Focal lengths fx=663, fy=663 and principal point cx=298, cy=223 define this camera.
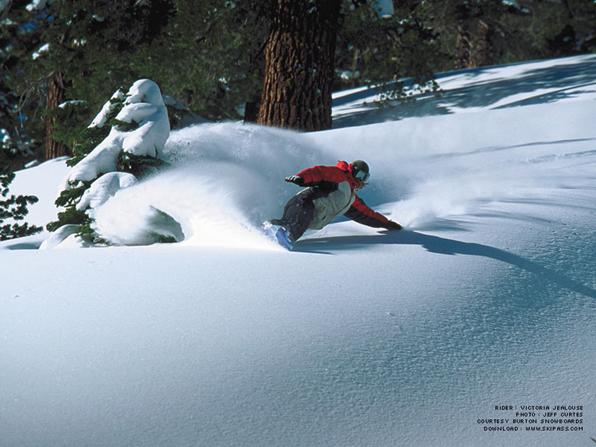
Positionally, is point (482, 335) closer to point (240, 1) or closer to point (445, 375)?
point (445, 375)

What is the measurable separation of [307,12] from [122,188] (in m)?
3.89

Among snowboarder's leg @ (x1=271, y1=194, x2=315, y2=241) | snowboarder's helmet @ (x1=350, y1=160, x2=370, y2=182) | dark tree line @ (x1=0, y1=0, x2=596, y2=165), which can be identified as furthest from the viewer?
dark tree line @ (x1=0, y1=0, x2=596, y2=165)

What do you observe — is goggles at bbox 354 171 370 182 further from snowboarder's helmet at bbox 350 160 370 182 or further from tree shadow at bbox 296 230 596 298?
tree shadow at bbox 296 230 596 298

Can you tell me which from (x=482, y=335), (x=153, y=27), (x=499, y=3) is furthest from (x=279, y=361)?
(x=499, y=3)

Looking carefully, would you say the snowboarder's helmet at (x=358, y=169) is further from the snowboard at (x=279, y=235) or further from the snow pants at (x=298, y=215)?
the snowboard at (x=279, y=235)

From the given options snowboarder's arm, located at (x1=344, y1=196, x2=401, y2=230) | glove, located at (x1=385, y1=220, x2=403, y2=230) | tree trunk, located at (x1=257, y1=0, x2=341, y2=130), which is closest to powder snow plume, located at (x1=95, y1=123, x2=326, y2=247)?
snowboarder's arm, located at (x1=344, y1=196, x2=401, y2=230)

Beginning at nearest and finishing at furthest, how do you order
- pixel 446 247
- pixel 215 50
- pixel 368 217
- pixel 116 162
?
pixel 446 247 < pixel 368 217 < pixel 116 162 < pixel 215 50

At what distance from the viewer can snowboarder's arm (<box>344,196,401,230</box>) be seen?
4.94 metres

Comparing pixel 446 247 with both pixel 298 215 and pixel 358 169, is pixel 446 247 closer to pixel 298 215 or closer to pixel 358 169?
pixel 298 215

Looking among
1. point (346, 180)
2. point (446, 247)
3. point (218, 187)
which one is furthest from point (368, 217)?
point (218, 187)

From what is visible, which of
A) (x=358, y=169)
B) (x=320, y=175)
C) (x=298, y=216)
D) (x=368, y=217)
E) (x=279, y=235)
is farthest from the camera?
(x=358, y=169)

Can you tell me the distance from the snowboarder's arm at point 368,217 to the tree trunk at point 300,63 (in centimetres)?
424

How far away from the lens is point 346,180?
198 inches

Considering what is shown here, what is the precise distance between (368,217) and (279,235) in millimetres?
861
